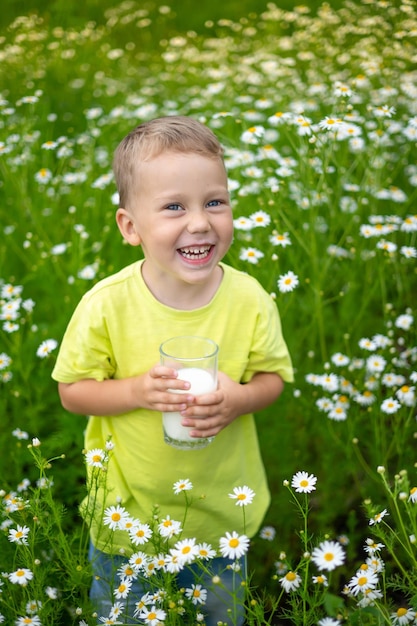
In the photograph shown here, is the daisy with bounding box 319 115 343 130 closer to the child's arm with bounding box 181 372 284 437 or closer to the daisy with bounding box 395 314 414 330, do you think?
the daisy with bounding box 395 314 414 330

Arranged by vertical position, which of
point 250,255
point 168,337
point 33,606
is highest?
point 168,337

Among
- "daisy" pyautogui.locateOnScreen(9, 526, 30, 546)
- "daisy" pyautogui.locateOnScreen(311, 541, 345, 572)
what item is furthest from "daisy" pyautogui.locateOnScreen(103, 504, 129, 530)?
"daisy" pyautogui.locateOnScreen(311, 541, 345, 572)

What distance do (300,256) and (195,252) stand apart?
1346 mm

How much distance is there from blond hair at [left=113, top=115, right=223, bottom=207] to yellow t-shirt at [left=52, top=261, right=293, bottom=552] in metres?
0.23

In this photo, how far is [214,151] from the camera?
1447 mm

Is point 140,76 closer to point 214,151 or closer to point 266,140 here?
point 266,140

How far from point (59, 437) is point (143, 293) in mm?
829

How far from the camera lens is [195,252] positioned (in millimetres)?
1442

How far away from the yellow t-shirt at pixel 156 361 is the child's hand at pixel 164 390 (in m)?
0.15

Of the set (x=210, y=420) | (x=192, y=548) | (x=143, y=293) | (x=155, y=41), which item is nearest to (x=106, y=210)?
(x=143, y=293)

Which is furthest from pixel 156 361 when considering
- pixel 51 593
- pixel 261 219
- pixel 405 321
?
pixel 405 321

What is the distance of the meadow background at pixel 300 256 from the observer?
2.21 meters

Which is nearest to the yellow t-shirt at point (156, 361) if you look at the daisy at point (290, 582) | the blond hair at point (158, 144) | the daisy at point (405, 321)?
the blond hair at point (158, 144)

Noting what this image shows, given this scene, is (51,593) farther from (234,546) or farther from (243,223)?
(243,223)
